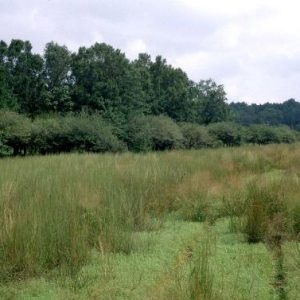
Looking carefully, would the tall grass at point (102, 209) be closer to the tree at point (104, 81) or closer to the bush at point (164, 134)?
the bush at point (164, 134)

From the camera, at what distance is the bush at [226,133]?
129 feet

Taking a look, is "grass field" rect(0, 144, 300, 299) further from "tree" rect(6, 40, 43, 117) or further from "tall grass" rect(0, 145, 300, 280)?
"tree" rect(6, 40, 43, 117)

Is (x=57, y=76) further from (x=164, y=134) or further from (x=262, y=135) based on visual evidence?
(x=262, y=135)

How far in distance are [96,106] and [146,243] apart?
3371cm

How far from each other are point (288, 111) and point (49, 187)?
95158 mm

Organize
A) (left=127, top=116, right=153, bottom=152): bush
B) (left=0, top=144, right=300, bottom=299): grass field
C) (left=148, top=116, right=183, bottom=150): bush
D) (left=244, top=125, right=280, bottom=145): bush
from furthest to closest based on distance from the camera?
(left=244, top=125, right=280, bottom=145): bush, (left=148, top=116, right=183, bottom=150): bush, (left=127, top=116, right=153, bottom=152): bush, (left=0, top=144, right=300, bottom=299): grass field

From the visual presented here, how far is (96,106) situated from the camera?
124 ft

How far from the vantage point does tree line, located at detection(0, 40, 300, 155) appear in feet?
83.1

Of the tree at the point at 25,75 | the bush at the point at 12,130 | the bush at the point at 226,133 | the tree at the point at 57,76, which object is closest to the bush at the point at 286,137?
the bush at the point at 226,133

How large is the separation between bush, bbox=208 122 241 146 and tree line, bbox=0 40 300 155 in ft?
0.32

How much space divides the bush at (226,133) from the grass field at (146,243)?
109 ft

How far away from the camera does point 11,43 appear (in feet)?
123

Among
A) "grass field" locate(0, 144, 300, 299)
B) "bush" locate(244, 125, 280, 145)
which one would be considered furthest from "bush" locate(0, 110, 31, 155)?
"bush" locate(244, 125, 280, 145)

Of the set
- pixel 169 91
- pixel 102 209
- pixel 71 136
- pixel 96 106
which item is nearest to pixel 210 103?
pixel 169 91
